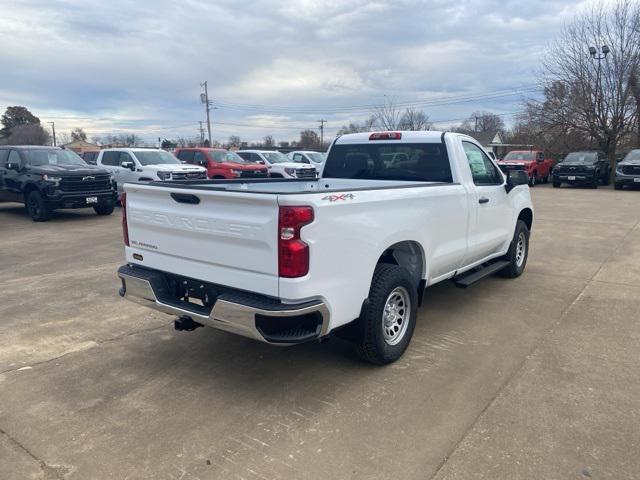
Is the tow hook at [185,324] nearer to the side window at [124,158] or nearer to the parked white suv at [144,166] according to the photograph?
the parked white suv at [144,166]

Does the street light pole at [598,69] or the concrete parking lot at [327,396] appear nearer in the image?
the concrete parking lot at [327,396]

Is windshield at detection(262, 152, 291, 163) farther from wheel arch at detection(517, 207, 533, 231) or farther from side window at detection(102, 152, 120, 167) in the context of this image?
wheel arch at detection(517, 207, 533, 231)

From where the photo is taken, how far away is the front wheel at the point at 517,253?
21.3 feet

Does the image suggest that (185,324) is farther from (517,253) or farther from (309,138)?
(309,138)

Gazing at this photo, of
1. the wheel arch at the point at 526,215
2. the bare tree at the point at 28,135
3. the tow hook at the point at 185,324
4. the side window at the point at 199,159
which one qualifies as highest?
the bare tree at the point at 28,135

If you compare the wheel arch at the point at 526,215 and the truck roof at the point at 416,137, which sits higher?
the truck roof at the point at 416,137

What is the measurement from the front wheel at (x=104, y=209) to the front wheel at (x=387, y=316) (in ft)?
37.5

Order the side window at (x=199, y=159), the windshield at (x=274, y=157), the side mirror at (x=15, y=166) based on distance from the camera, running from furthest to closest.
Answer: the windshield at (x=274, y=157) < the side window at (x=199, y=159) < the side mirror at (x=15, y=166)

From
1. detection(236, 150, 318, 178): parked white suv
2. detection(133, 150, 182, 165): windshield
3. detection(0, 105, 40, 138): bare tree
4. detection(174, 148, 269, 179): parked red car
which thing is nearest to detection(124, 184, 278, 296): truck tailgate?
detection(133, 150, 182, 165): windshield

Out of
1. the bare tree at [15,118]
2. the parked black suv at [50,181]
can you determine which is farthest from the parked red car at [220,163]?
the bare tree at [15,118]

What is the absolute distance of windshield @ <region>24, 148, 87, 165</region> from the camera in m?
13.1

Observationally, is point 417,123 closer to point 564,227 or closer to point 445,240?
point 564,227

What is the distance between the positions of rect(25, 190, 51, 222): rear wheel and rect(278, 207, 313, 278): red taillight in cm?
1150

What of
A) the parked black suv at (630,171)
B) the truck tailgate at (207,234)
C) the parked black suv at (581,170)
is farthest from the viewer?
the parked black suv at (581,170)
